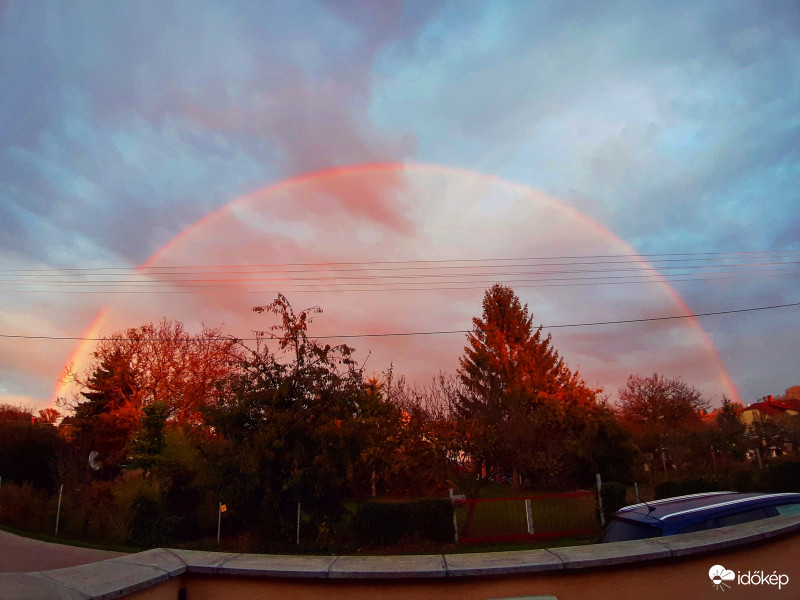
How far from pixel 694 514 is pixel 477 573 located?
13.2 feet

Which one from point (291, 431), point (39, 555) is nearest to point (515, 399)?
point (291, 431)

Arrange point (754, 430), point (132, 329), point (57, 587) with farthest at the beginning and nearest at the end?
point (132, 329), point (754, 430), point (57, 587)

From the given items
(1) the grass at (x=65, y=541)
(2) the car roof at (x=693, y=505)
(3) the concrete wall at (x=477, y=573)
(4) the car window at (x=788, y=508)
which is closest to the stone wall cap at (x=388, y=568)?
(3) the concrete wall at (x=477, y=573)

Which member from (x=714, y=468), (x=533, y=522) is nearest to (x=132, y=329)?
(x=533, y=522)

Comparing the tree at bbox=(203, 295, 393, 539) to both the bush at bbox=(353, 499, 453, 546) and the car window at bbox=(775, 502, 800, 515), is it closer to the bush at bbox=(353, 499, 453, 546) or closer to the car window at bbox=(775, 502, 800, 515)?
the bush at bbox=(353, 499, 453, 546)

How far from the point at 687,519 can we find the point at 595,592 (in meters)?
3.53

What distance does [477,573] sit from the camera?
2.50m

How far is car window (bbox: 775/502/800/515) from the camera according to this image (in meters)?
5.68

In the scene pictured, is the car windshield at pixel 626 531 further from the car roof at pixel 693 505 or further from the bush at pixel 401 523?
the bush at pixel 401 523

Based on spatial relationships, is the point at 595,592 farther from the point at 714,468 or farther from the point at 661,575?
the point at 714,468

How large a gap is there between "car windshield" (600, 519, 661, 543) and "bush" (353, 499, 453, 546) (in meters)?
9.60

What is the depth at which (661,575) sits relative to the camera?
8.57ft

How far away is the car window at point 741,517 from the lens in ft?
18.0

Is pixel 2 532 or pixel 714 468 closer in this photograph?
pixel 2 532
